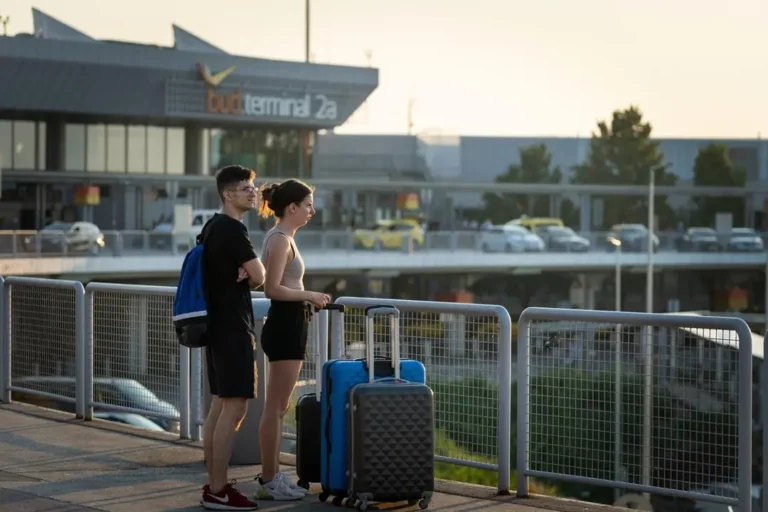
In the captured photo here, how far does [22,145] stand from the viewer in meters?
69.9

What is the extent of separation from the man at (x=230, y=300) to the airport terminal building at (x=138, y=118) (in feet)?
193

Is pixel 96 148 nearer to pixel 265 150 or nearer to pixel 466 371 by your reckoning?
pixel 265 150

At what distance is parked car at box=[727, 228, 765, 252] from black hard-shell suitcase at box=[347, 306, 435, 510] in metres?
74.3

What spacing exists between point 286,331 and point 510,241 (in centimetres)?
6280

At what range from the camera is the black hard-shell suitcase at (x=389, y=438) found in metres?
7.92

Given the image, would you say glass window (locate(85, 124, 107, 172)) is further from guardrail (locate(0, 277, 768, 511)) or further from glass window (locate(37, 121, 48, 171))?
guardrail (locate(0, 277, 768, 511))

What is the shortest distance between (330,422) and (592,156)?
9717 cm

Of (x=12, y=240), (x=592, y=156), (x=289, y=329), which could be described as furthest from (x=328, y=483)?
(x=592, y=156)

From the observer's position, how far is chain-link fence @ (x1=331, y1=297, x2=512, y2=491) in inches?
352

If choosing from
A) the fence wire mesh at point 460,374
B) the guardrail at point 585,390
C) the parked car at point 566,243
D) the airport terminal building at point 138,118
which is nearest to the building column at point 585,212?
the parked car at point 566,243

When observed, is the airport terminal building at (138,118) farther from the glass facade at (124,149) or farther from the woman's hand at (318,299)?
the woman's hand at (318,299)

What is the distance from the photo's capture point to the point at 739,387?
7.98m

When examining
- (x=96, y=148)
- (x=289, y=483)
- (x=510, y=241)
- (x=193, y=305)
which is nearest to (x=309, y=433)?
(x=289, y=483)

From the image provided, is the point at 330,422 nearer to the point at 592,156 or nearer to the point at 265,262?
the point at 265,262
